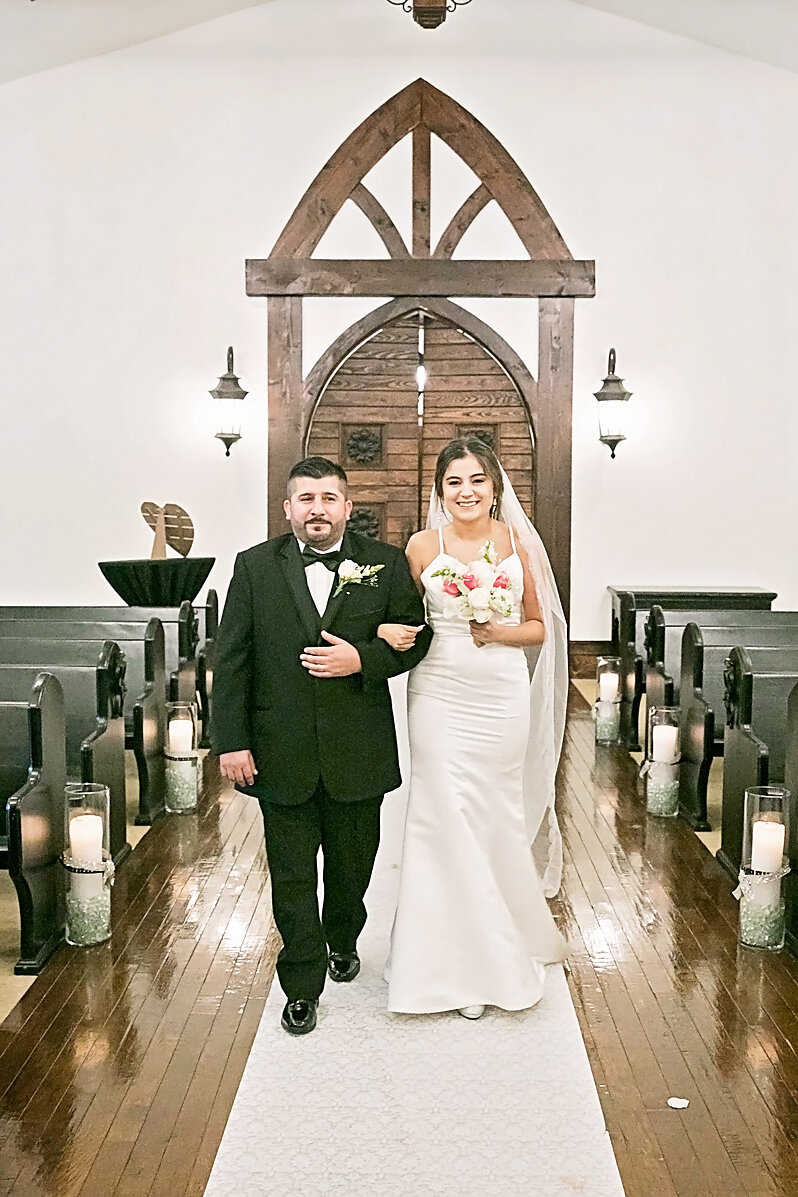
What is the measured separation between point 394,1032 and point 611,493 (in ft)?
23.2

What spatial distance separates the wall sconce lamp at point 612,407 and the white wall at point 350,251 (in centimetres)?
15

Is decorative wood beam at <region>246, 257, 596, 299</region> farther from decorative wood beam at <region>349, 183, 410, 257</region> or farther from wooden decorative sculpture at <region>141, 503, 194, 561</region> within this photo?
wooden decorative sculpture at <region>141, 503, 194, 561</region>

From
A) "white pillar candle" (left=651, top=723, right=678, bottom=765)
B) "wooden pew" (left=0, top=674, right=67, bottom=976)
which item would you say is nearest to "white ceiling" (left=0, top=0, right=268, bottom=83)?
"wooden pew" (left=0, top=674, right=67, bottom=976)

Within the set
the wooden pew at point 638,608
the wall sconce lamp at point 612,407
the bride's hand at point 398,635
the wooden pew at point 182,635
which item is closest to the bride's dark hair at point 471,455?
the bride's hand at point 398,635

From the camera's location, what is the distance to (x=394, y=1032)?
360 cm

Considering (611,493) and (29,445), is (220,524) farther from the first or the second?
(611,493)

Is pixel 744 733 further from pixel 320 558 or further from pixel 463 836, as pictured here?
pixel 320 558

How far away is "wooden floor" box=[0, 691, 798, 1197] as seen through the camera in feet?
9.73

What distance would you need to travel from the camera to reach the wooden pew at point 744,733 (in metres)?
5.14

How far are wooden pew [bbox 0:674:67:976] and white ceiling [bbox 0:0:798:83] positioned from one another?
20.5 ft

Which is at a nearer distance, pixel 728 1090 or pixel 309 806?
pixel 728 1090

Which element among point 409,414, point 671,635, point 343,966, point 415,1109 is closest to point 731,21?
point 409,414

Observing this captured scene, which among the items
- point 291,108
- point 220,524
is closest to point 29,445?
point 220,524

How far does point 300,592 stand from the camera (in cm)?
356
